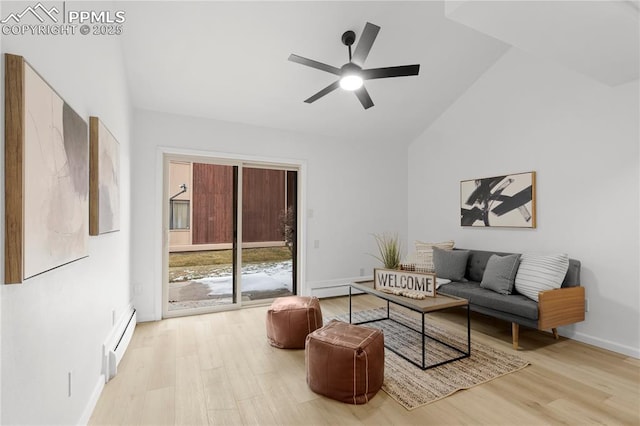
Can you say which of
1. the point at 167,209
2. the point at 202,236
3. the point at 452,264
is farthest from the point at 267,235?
the point at 452,264

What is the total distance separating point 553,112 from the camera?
11.6ft

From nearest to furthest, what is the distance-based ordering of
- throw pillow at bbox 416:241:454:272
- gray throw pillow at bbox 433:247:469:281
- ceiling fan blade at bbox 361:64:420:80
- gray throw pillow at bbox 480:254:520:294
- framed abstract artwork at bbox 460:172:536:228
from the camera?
1. ceiling fan blade at bbox 361:64:420:80
2. gray throw pillow at bbox 480:254:520:294
3. framed abstract artwork at bbox 460:172:536:228
4. gray throw pillow at bbox 433:247:469:281
5. throw pillow at bbox 416:241:454:272

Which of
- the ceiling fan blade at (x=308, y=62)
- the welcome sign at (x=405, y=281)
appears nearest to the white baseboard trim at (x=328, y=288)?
the welcome sign at (x=405, y=281)

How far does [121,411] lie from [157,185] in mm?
2553

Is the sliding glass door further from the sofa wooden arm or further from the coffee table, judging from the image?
the sofa wooden arm

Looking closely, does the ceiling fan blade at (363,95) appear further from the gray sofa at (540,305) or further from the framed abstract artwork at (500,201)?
the gray sofa at (540,305)

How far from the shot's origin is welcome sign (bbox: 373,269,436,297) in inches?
114

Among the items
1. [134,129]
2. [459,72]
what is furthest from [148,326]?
[459,72]

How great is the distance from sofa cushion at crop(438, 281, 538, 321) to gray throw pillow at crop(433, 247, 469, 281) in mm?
229

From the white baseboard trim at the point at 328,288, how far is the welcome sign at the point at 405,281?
4.97ft

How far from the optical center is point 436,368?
8.55 ft

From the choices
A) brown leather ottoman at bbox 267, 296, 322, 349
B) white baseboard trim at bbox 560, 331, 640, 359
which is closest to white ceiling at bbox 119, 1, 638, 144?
white baseboard trim at bbox 560, 331, 640, 359

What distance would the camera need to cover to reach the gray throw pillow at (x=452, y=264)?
3.97 metres

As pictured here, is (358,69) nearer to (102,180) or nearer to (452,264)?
(102,180)
